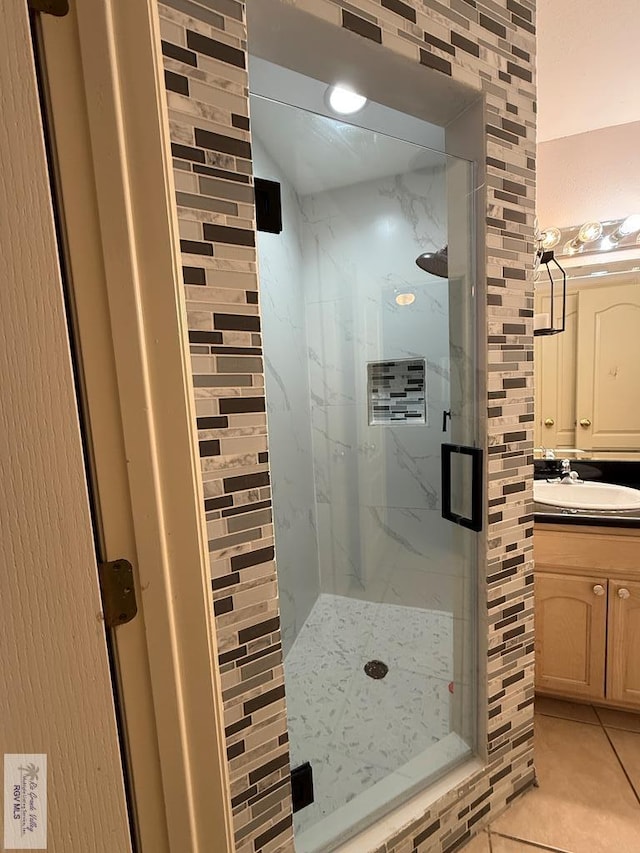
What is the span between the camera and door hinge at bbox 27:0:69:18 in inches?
18.0

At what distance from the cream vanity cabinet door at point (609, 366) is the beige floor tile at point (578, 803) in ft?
4.02

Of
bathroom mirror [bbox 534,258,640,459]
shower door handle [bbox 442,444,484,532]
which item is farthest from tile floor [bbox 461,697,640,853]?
bathroom mirror [bbox 534,258,640,459]

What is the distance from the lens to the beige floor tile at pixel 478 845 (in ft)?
3.75

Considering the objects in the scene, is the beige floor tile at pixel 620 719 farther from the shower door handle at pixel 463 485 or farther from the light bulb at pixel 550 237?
A: the light bulb at pixel 550 237

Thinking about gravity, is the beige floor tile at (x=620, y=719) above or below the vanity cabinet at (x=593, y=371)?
below

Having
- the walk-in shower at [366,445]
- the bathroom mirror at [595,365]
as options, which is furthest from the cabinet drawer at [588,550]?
the bathroom mirror at [595,365]

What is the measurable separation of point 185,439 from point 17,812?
1.67 feet

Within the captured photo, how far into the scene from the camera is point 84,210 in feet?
1.63

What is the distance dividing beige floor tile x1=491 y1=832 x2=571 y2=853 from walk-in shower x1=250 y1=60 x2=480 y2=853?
23cm

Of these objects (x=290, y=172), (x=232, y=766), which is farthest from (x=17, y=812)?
(x=290, y=172)

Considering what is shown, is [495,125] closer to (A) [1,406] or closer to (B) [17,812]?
(A) [1,406]

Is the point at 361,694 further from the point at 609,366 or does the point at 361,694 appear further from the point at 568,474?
the point at 609,366

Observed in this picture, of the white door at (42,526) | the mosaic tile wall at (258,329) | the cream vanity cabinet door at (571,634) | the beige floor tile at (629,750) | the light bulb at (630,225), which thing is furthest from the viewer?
the light bulb at (630,225)

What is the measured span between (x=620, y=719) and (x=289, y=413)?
6.04ft
